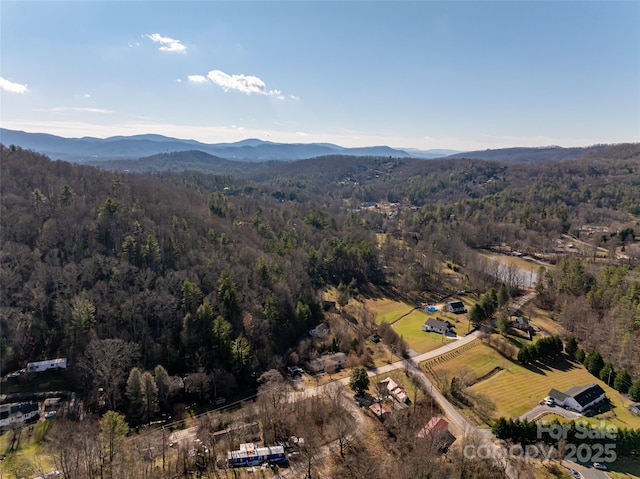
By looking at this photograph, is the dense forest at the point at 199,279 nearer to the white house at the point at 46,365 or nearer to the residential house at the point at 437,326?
the white house at the point at 46,365

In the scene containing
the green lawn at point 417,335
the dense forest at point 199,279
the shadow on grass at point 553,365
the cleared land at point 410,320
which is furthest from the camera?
the cleared land at point 410,320

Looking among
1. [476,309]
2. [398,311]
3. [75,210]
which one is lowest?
[398,311]

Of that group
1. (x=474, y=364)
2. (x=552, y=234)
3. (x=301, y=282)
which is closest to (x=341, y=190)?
(x=552, y=234)

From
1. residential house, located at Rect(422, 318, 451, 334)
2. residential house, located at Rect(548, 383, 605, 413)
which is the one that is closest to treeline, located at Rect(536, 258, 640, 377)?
residential house, located at Rect(548, 383, 605, 413)

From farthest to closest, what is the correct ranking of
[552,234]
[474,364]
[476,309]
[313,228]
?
[552,234] → [313,228] → [476,309] → [474,364]

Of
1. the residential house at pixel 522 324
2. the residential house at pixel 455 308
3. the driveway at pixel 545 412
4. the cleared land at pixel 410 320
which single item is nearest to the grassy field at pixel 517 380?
the driveway at pixel 545 412

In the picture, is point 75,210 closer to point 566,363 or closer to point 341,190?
point 566,363

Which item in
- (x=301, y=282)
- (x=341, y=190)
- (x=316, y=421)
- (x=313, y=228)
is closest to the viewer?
(x=316, y=421)
